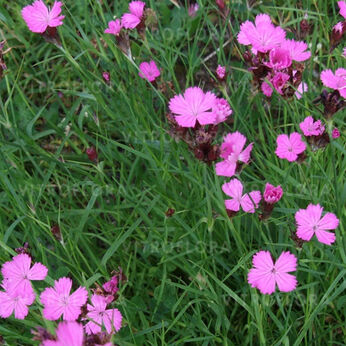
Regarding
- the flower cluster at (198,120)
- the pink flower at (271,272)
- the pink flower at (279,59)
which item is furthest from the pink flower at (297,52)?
the pink flower at (271,272)

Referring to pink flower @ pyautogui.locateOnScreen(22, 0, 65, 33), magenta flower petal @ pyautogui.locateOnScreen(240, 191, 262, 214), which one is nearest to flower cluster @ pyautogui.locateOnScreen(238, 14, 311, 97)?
magenta flower petal @ pyautogui.locateOnScreen(240, 191, 262, 214)

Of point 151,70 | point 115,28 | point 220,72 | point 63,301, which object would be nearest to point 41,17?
point 115,28

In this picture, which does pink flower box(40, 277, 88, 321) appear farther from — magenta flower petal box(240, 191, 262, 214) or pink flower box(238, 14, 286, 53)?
pink flower box(238, 14, 286, 53)

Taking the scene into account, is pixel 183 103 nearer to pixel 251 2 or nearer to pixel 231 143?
pixel 231 143

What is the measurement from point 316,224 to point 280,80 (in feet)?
0.93

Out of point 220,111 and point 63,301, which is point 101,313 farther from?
point 220,111

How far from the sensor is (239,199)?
1.01 meters

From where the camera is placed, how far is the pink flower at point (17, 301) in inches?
35.7

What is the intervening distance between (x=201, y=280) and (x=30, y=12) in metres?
0.74

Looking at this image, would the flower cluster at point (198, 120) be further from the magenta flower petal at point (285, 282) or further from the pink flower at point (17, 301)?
the pink flower at point (17, 301)

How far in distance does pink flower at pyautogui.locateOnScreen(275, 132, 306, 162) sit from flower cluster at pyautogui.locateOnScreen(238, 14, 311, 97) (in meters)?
0.10

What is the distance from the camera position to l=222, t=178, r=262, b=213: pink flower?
3.25ft

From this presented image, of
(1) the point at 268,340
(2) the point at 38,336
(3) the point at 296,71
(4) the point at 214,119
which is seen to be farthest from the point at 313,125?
(2) the point at 38,336

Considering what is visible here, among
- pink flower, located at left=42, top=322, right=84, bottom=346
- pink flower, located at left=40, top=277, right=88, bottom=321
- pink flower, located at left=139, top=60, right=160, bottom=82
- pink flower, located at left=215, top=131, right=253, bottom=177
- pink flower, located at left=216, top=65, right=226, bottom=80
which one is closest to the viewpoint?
pink flower, located at left=42, top=322, right=84, bottom=346
